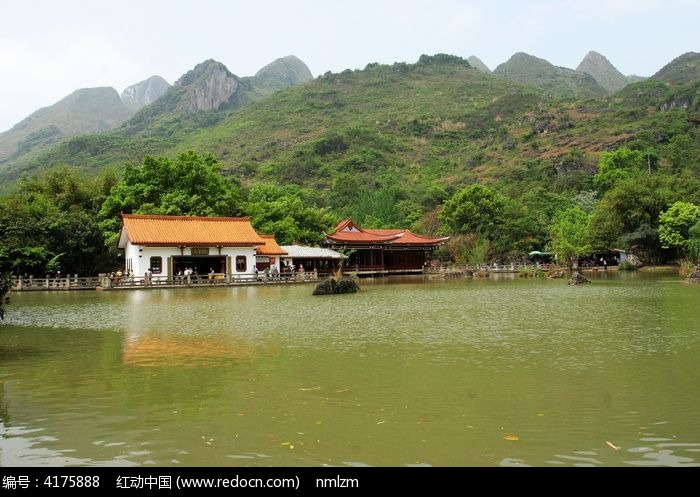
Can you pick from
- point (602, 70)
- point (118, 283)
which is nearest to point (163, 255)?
point (118, 283)

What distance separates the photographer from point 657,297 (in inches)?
765

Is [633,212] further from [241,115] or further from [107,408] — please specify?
[241,115]

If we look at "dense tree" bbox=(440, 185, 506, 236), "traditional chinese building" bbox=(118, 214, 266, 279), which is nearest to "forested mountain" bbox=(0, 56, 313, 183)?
"dense tree" bbox=(440, 185, 506, 236)

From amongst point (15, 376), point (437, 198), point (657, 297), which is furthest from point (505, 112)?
point (15, 376)

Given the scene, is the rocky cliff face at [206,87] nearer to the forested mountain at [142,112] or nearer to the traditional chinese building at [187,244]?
the forested mountain at [142,112]

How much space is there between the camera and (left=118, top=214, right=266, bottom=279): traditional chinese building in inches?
1323

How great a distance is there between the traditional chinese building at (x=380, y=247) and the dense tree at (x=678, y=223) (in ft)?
50.0

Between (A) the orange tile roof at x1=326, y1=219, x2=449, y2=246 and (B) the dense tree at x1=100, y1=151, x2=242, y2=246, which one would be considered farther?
(A) the orange tile roof at x1=326, y1=219, x2=449, y2=246

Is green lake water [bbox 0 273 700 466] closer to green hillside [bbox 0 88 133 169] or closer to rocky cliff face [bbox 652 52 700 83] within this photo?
rocky cliff face [bbox 652 52 700 83]

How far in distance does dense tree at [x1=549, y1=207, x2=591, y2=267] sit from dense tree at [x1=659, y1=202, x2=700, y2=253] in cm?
601

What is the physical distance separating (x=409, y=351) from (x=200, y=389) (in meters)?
3.78

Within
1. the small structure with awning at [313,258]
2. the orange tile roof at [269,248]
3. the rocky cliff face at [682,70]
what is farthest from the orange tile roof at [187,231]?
the rocky cliff face at [682,70]

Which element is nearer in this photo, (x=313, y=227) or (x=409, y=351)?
(x=409, y=351)

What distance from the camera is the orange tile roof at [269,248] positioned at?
38456 millimetres
